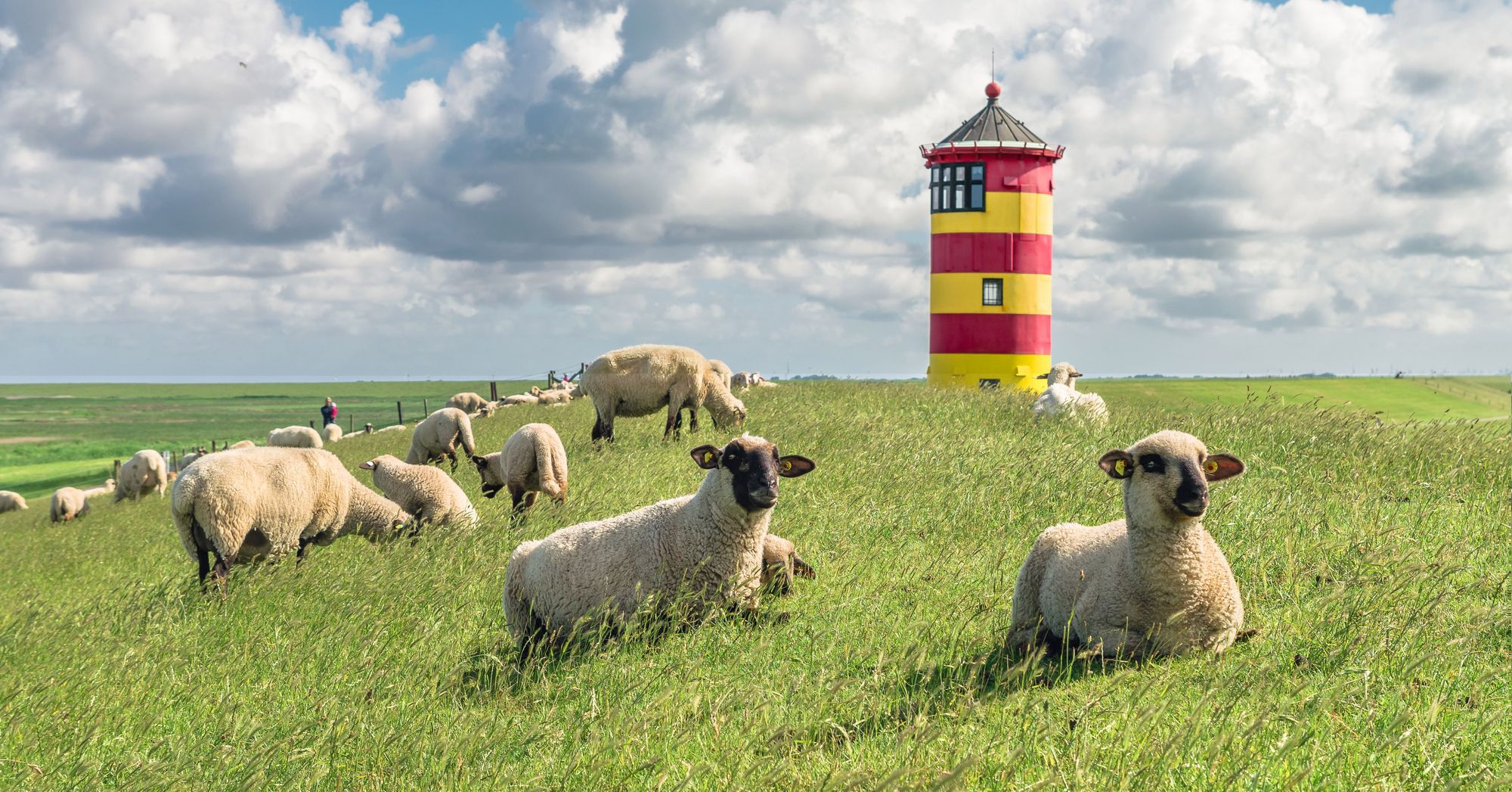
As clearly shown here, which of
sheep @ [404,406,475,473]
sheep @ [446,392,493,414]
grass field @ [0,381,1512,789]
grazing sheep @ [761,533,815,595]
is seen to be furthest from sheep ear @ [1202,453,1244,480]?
sheep @ [446,392,493,414]

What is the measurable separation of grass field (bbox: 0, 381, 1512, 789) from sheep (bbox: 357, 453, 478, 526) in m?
0.58

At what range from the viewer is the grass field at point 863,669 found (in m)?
4.59

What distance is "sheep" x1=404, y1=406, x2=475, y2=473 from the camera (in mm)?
21516

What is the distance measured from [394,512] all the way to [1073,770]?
9945 mm

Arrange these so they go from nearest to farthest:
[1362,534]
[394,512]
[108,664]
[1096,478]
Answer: [108,664]
[1362,534]
[1096,478]
[394,512]

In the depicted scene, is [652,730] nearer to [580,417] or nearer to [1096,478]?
[1096,478]

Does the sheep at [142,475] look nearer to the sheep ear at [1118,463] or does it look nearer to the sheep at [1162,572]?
the sheep at [1162,572]

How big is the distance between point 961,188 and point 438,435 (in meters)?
18.7

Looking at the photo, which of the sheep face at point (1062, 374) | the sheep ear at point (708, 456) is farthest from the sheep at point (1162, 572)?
the sheep face at point (1062, 374)

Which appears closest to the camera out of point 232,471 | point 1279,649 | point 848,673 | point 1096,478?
point 1279,649

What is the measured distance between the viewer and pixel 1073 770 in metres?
4.43

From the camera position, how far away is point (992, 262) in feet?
107

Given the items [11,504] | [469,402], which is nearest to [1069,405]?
[469,402]

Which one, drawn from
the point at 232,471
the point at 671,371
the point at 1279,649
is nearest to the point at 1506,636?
the point at 1279,649
